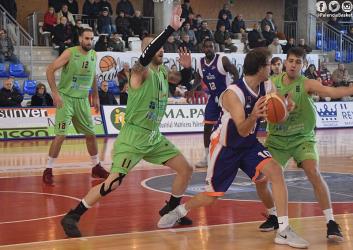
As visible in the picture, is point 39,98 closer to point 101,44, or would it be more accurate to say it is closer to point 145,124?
point 101,44

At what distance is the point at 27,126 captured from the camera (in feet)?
58.8

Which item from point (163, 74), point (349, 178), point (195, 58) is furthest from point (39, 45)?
point (163, 74)

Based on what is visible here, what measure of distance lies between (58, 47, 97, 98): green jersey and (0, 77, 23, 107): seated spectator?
25.2ft

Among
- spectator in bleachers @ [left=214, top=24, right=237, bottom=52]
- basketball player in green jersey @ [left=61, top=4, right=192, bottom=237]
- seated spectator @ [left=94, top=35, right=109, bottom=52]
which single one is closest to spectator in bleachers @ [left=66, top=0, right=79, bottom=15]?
seated spectator @ [left=94, top=35, right=109, bottom=52]

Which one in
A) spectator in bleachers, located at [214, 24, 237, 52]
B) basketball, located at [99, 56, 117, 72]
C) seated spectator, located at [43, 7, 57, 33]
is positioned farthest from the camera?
spectator in bleachers, located at [214, 24, 237, 52]

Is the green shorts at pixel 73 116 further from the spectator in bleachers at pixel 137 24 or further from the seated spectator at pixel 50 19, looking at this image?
the spectator in bleachers at pixel 137 24

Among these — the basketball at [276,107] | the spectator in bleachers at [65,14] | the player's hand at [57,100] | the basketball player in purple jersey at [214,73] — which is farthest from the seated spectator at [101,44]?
the basketball at [276,107]

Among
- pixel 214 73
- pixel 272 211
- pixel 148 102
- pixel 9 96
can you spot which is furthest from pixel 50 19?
pixel 272 211

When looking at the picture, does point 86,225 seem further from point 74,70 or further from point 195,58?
point 195,58

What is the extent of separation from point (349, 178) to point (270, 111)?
5224 mm

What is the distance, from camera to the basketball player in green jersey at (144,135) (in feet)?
22.9

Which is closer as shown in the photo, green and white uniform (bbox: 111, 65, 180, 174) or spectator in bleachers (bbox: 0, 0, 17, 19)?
green and white uniform (bbox: 111, 65, 180, 174)

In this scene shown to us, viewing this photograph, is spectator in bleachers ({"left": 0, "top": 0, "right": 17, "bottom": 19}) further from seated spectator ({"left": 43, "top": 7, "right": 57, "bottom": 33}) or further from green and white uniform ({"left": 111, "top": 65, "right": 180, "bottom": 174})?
green and white uniform ({"left": 111, "top": 65, "right": 180, "bottom": 174})

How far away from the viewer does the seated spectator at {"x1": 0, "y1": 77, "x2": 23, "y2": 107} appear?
17.9 meters
